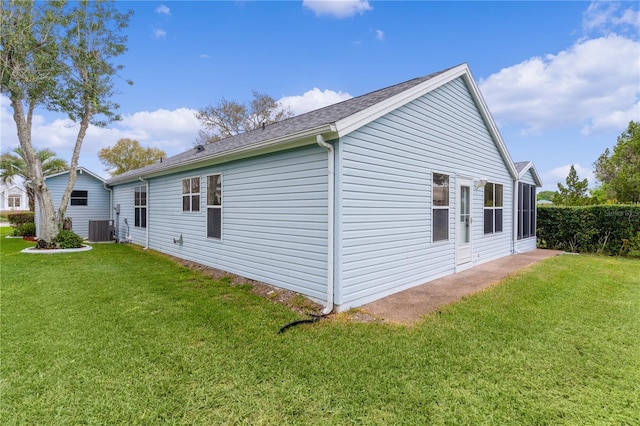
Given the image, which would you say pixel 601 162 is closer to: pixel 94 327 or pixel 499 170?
pixel 499 170

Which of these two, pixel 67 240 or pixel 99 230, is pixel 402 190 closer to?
pixel 67 240

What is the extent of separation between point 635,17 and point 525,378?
427 inches

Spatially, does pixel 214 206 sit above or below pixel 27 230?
above

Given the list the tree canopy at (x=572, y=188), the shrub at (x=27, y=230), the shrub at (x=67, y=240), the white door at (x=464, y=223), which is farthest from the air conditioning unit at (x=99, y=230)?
the tree canopy at (x=572, y=188)

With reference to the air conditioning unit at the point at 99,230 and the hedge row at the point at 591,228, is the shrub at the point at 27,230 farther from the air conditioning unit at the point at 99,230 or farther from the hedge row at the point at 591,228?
the hedge row at the point at 591,228

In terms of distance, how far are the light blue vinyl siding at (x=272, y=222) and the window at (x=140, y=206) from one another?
413 centimetres

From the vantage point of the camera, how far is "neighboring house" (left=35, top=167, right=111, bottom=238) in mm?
14484

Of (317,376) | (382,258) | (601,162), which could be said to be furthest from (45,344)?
(601,162)

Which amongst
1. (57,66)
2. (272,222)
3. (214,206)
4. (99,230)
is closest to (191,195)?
(214,206)

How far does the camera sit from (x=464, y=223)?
738 cm

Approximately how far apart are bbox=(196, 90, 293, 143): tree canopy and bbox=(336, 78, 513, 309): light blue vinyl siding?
1918 centimetres

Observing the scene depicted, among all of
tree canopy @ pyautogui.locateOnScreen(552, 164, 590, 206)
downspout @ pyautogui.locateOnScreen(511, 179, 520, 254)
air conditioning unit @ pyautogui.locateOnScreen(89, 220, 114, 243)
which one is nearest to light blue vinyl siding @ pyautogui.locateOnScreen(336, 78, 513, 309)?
downspout @ pyautogui.locateOnScreen(511, 179, 520, 254)

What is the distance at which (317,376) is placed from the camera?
279 centimetres

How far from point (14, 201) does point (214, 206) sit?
52.6 m
